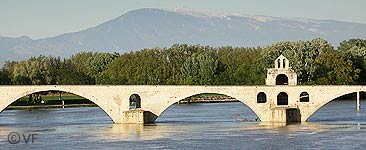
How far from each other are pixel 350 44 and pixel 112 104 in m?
57.8

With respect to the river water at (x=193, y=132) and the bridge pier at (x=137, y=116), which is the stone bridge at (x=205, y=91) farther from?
the river water at (x=193, y=132)

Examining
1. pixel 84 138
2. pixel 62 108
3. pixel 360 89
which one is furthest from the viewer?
pixel 62 108

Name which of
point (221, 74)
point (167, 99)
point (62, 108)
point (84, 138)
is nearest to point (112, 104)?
point (167, 99)

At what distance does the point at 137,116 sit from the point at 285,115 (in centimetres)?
1037

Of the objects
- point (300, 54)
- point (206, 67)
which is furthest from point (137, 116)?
point (206, 67)

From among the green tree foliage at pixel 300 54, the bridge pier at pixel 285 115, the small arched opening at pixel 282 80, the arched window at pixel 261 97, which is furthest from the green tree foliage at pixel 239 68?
the bridge pier at pixel 285 115

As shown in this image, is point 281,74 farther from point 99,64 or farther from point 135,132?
point 99,64

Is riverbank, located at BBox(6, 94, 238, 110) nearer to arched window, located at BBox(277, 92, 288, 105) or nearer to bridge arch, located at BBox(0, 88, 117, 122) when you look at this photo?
bridge arch, located at BBox(0, 88, 117, 122)

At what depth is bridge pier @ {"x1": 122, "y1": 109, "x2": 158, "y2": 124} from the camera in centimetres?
6234

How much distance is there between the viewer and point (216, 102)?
10000cm

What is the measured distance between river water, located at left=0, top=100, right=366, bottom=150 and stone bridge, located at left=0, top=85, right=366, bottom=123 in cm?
102

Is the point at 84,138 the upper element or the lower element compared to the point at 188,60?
lower

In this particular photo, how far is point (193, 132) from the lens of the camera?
2223 inches

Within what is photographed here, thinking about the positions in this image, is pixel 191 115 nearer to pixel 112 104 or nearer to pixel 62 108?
pixel 112 104
